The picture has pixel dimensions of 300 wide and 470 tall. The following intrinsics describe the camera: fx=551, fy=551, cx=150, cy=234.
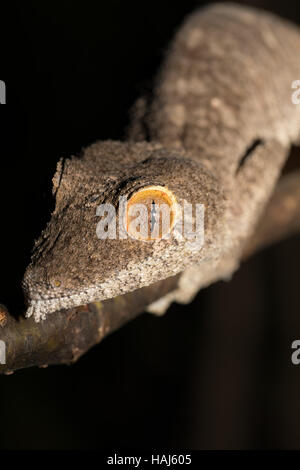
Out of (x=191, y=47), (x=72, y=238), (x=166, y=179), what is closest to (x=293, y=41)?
(x=191, y=47)

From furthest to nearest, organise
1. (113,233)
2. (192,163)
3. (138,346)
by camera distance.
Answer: (138,346) < (192,163) < (113,233)

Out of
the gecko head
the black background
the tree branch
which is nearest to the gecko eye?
the gecko head

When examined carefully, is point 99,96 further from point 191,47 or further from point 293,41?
point 293,41

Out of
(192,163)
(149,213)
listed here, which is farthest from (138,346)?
(149,213)

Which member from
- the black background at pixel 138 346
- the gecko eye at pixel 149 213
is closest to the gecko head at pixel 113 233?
the gecko eye at pixel 149 213

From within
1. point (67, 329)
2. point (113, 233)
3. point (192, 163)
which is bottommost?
point (67, 329)

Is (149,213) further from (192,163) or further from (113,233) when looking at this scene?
(192,163)

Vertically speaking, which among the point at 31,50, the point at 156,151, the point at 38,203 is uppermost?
the point at 31,50
